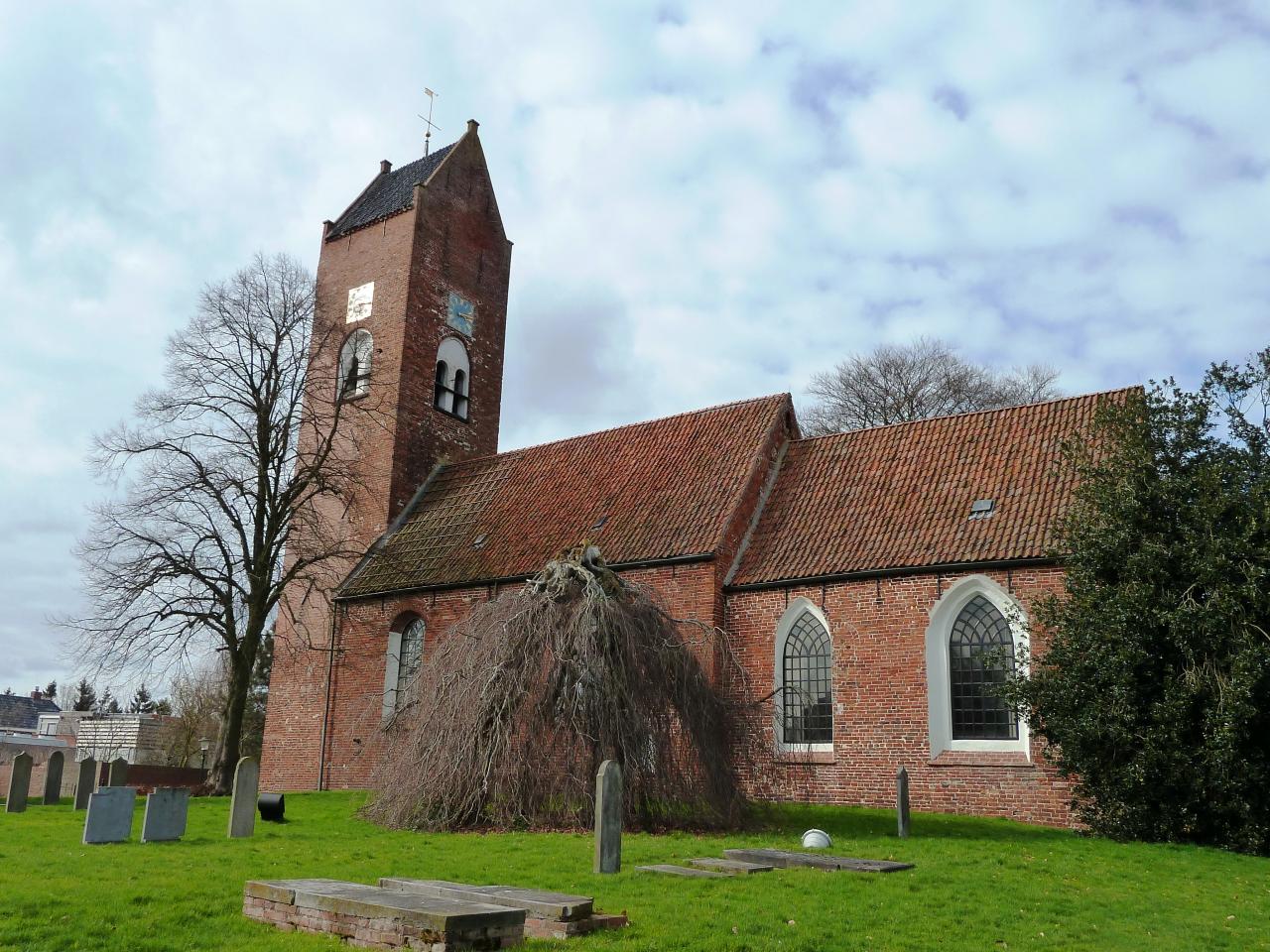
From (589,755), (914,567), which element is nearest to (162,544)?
(589,755)

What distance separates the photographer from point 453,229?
27516 mm

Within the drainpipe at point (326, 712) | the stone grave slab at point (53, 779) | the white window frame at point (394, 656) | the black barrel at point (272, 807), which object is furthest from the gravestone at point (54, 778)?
the white window frame at point (394, 656)

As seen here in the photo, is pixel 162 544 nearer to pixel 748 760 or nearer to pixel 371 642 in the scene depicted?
pixel 371 642

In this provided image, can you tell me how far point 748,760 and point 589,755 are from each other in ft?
7.90

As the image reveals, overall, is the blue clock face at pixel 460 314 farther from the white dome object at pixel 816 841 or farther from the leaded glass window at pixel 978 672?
the white dome object at pixel 816 841

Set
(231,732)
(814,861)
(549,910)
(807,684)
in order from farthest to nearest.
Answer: (231,732)
(807,684)
(814,861)
(549,910)

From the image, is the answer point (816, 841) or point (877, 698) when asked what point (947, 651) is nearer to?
point (877, 698)

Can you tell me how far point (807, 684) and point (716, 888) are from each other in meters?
9.19

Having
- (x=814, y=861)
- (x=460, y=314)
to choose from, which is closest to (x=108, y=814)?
(x=814, y=861)

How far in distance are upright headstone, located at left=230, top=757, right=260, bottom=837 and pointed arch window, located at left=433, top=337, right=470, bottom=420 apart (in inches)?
586

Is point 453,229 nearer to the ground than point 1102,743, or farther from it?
farther from it

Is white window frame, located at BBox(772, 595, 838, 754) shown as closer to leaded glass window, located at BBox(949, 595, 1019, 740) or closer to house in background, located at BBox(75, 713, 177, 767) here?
leaded glass window, located at BBox(949, 595, 1019, 740)

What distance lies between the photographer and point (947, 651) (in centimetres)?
1633

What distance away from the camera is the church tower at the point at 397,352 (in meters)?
23.7
